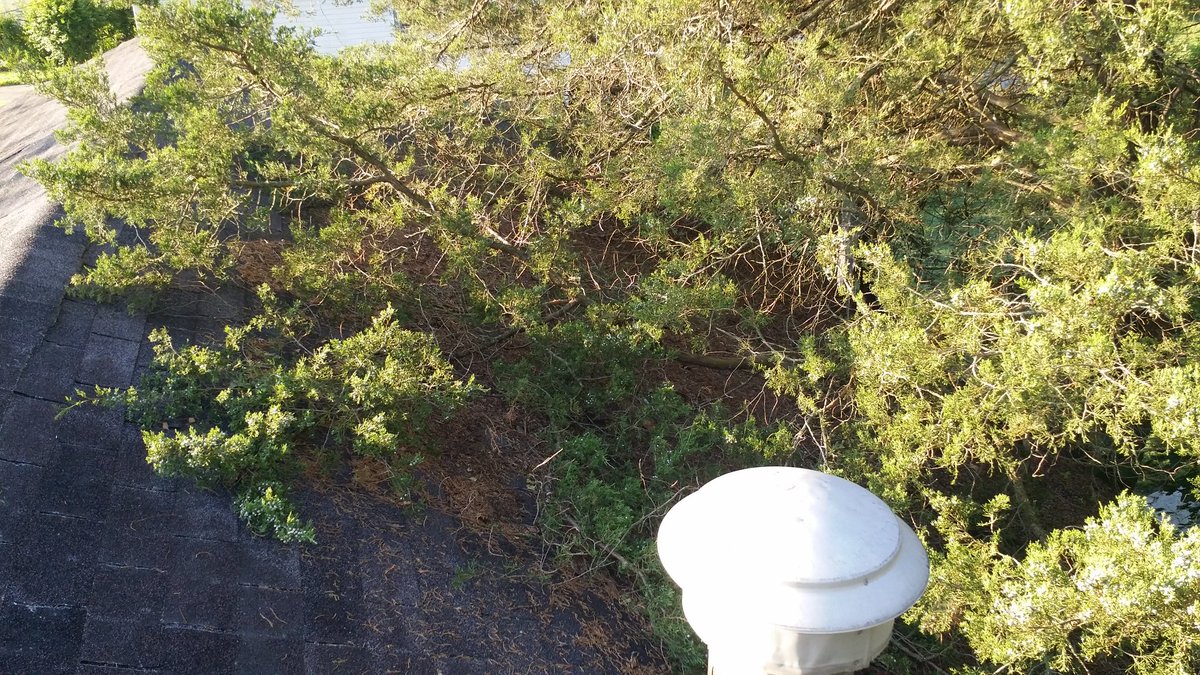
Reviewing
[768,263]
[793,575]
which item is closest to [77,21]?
[768,263]

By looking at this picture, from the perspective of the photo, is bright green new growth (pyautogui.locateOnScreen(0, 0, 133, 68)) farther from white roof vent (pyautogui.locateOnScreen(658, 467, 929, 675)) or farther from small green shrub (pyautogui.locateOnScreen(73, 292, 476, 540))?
white roof vent (pyautogui.locateOnScreen(658, 467, 929, 675))

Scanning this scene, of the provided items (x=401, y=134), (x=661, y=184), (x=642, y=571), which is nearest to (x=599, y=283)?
(x=661, y=184)

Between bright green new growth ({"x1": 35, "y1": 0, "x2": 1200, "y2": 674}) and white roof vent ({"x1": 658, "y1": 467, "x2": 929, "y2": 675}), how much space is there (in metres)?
1.77

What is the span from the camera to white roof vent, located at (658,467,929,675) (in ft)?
5.63

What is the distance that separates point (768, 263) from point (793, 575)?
5.42 m

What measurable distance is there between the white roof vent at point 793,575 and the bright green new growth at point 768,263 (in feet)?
5.82

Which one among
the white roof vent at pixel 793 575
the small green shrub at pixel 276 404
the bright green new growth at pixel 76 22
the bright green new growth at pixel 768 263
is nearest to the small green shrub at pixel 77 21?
the bright green new growth at pixel 76 22

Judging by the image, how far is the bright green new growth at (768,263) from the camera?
370 centimetres

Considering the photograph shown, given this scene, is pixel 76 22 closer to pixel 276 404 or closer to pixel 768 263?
pixel 276 404

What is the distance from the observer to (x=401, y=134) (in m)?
7.57

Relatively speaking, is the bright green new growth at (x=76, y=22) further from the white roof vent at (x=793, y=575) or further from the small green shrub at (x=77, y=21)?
the white roof vent at (x=793, y=575)

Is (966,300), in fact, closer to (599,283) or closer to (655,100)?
(655,100)

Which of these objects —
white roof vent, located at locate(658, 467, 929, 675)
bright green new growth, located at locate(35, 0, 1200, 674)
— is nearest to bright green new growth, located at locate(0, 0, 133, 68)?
bright green new growth, located at locate(35, 0, 1200, 674)

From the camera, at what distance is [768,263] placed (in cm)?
692
